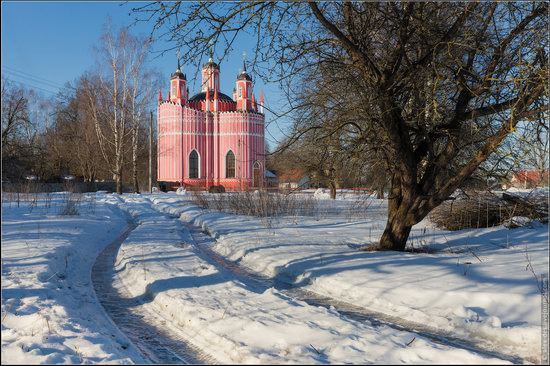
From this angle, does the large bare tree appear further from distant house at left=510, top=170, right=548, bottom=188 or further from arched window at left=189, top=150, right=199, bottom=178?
arched window at left=189, top=150, right=199, bottom=178

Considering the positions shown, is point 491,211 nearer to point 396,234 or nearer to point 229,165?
point 396,234

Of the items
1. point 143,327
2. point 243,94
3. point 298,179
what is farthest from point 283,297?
point 243,94

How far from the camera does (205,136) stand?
4619 cm

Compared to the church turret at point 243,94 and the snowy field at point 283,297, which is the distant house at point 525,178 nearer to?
the snowy field at point 283,297

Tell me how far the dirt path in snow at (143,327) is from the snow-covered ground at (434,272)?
256 centimetres

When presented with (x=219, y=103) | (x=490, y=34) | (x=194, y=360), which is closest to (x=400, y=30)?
(x=490, y=34)

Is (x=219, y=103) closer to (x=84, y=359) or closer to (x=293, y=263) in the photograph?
(x=293, y=263)

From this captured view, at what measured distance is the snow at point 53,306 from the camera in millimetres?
4055

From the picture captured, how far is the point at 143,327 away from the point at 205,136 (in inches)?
1644

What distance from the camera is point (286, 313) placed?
524cm

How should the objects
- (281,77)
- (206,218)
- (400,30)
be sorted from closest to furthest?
(400,30)
(281,77)
(206,218)

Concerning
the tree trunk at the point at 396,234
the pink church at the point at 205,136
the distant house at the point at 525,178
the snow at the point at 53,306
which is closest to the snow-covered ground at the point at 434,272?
the tree trunk at the point at 396,234

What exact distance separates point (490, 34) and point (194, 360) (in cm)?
781

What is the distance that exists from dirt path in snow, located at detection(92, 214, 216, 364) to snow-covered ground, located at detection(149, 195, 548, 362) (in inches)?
101
